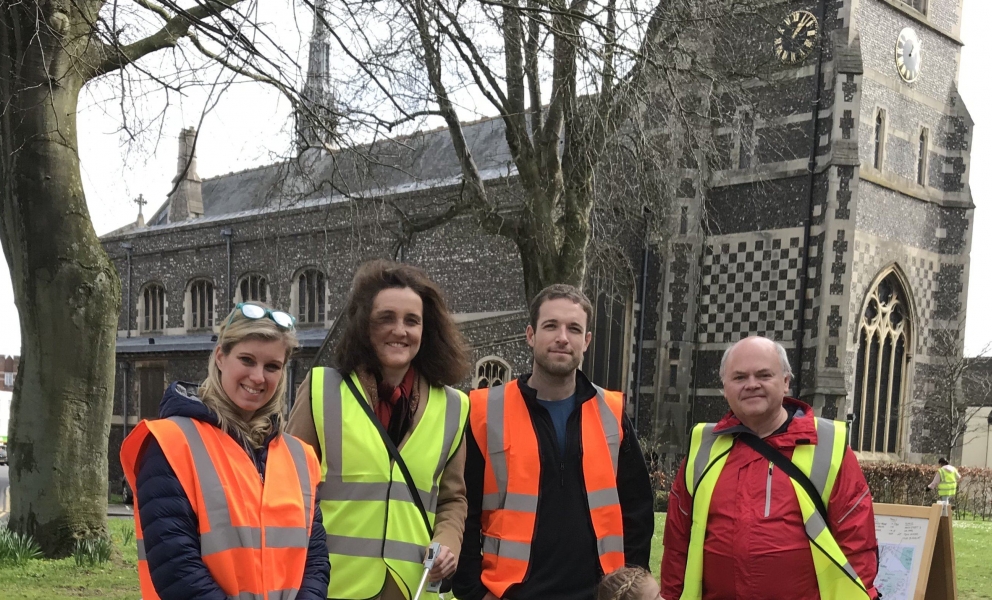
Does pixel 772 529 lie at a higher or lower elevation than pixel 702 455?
lower

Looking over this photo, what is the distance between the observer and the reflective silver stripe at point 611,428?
337 centimetres

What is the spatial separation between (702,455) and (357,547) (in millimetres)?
1362

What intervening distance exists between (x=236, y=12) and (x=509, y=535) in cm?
322

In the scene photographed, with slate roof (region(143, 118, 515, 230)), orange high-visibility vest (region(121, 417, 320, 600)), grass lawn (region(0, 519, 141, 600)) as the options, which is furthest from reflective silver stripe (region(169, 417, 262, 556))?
slate roof (region(143, 118, 515, 230))

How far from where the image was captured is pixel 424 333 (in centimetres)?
330

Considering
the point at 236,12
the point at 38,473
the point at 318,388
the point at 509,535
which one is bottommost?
the point at 38,473

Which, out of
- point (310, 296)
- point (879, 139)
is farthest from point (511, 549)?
point (310, 296)

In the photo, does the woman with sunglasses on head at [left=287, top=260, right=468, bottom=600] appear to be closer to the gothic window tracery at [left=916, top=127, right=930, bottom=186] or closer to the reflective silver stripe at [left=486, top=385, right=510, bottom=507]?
the reflective silver stripe at [left=486, top=385, right=510, bottom=507]

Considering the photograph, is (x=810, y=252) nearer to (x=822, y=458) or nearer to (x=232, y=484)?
(x=822, y=458)

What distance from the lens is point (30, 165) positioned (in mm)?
6969

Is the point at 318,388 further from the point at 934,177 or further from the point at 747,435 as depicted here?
the point at 934,177

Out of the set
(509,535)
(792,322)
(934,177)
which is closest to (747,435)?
(509,535)

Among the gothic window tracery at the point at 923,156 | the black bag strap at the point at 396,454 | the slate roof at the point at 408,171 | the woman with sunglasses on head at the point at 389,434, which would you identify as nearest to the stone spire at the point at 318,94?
the woman with sunglasses on head at the point at 389,434

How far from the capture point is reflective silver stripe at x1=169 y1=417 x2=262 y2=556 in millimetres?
2443
